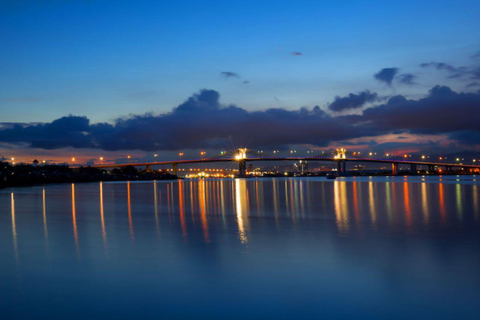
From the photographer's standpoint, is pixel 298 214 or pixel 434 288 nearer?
pixel 434 288

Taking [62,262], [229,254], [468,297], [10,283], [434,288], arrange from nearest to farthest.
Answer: [468,297]
[434,288]
[10,283]
[62,262]
[229,254]

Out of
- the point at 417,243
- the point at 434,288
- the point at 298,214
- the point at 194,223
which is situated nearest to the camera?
the point at 434,288

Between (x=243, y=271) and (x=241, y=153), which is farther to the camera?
(x=241, y=153)

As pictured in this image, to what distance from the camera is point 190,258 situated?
1041 cm

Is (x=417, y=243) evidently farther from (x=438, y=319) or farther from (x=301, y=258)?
(x=438, y=319)

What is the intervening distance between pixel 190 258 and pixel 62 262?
2.83 m

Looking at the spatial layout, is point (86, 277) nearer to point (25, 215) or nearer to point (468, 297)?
point (468, 297)

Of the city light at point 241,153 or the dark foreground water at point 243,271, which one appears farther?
the city light at point 241,153

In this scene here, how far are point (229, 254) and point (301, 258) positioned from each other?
1.72m

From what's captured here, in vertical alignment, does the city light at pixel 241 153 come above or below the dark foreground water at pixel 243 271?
above

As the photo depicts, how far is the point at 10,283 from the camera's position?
838 cm

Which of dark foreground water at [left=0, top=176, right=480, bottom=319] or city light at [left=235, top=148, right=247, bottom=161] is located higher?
city light at [left=235, top=148, right=247, bottom=161]

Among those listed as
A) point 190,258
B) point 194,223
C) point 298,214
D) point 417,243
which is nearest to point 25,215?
point 194,223

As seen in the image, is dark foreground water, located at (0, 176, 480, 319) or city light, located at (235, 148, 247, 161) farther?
city light, located at (235, 148, 247, 161)
